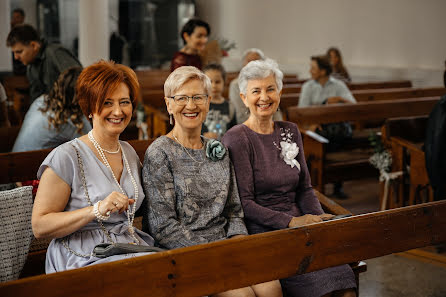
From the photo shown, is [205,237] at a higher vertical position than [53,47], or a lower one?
lower

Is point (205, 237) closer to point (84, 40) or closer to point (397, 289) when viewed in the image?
point (397, 289)

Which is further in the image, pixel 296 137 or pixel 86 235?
pixel 296 137

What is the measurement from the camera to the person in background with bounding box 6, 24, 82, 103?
13.8 ft

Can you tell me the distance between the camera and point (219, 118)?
387cm

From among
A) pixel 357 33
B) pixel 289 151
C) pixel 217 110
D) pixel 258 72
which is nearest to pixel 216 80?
pixel 217 110

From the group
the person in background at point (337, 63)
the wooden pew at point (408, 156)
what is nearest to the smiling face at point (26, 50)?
the wooden pew at point (408, 156)

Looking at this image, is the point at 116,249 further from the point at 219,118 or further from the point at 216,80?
the point at 216,80

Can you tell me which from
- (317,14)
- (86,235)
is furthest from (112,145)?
(317,14)

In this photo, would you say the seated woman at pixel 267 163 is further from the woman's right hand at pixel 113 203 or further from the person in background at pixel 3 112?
the person in background at pixel 3 112

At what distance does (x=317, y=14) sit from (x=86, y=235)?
929 centimetres

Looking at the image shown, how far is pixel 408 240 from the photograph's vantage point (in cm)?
199

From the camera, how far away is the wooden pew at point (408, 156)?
433 cm

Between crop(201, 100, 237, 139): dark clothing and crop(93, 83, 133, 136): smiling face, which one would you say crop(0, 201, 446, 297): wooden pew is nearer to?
crop(93, 83, 133, 136): smiling face

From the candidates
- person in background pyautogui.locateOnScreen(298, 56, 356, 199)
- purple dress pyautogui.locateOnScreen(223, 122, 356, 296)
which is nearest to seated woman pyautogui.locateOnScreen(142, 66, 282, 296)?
purple dress pyautogui.locateOnScreen(223, 122, 356, 296)
